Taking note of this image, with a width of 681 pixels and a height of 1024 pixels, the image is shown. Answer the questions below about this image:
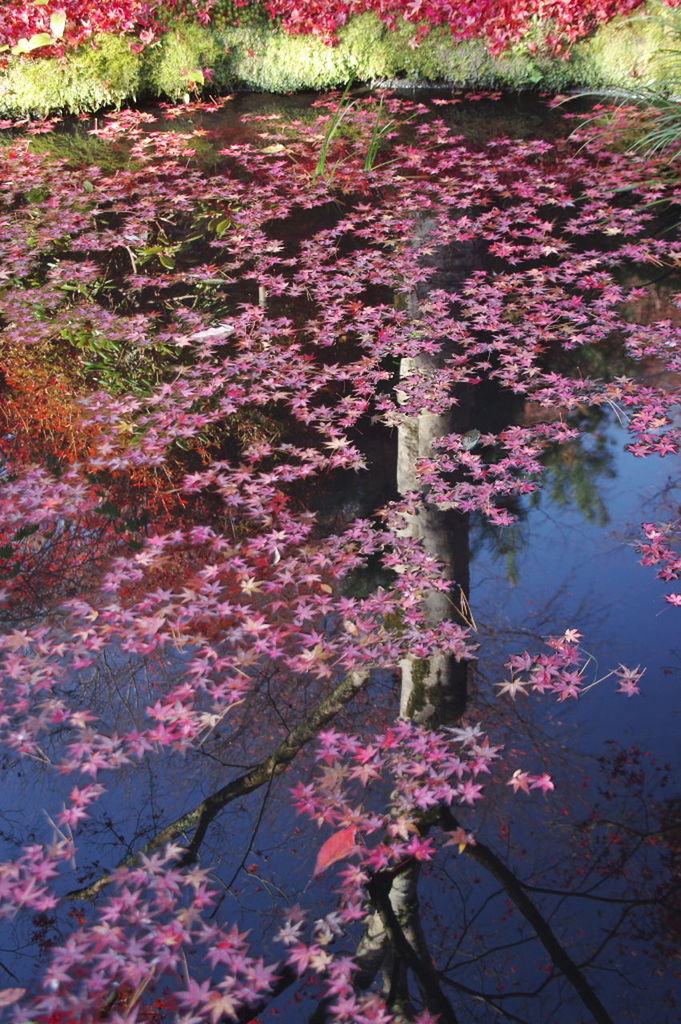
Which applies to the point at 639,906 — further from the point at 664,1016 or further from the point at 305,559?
the point at 305,559

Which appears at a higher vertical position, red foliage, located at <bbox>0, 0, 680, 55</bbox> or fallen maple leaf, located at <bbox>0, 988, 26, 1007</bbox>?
red foliage, located at <bbox>0, 0, 680, 55</bbox>

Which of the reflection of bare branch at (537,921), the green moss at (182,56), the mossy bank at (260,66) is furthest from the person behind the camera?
the green moss at (182,56)

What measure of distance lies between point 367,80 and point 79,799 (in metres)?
9.75

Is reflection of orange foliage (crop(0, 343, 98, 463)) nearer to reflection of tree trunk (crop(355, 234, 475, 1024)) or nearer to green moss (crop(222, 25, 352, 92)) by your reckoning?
reflection of tree trunk (crop(355, 234, 475, 1024))

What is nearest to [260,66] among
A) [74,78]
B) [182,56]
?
[182,56]

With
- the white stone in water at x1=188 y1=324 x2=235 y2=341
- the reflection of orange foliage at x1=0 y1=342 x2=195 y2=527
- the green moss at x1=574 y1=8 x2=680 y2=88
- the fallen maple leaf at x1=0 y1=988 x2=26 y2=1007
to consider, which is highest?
the green moss at x1=574 y1=8 x2=680 y2=88

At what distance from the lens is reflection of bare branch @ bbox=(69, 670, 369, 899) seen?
2.49m

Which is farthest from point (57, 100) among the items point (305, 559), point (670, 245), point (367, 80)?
point (305, 559)

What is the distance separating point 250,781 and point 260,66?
9762mm

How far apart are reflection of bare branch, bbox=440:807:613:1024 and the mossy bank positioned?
933cm

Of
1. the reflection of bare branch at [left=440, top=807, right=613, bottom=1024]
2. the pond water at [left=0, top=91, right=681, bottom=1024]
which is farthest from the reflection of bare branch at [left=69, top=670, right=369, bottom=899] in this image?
the reflection of bare branch at [left=440, top=807, right=613, bottom=1024]

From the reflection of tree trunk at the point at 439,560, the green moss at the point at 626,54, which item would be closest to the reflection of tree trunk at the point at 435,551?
the reflection of tree trunk at the point at 439,560

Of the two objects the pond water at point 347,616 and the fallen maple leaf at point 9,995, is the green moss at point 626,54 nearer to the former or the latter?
the pond water at point 347,616

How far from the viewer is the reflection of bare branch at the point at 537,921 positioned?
6.70 ft
